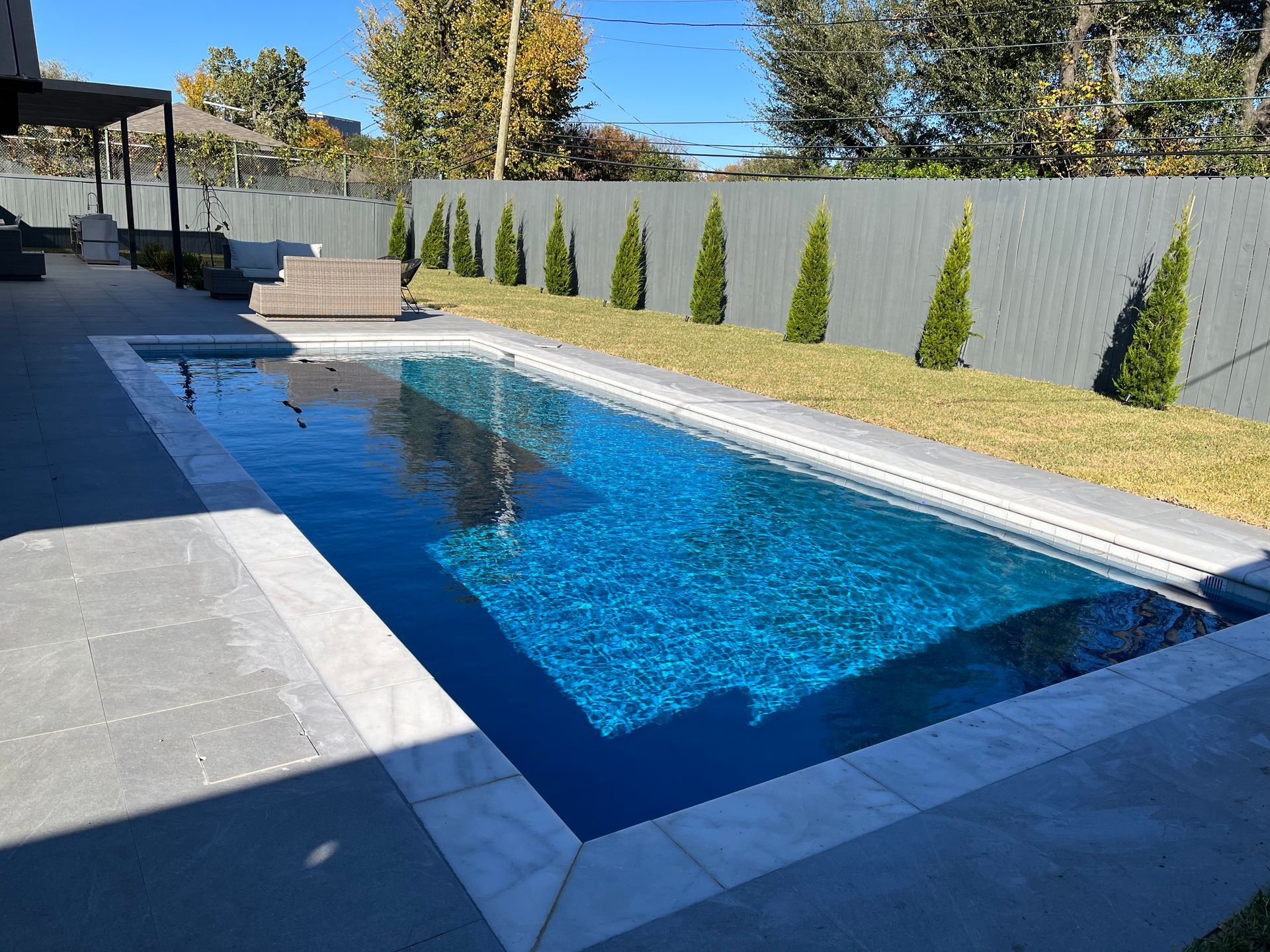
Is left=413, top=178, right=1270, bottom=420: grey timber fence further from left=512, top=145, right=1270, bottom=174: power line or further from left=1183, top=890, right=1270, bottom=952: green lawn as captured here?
left=1183, top=890, right=1270, bottom=952: green lawn

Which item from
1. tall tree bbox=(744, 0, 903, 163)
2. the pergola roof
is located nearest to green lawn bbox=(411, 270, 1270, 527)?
the pergola roof

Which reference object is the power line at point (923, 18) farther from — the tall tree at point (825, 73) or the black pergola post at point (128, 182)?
the black pergola post at point (128, 182)

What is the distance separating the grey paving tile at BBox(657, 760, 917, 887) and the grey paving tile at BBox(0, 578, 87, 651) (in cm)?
242

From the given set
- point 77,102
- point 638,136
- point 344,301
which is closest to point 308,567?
point 344,301

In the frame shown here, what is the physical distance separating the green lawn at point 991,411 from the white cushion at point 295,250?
15.8 ft

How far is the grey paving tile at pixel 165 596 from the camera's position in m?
3.73

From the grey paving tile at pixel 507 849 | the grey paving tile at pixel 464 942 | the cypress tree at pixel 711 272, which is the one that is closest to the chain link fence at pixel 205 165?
the cypress tree at pixel 711 272

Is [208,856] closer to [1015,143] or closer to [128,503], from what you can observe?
[128,503]

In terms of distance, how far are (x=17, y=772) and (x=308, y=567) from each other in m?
1.74

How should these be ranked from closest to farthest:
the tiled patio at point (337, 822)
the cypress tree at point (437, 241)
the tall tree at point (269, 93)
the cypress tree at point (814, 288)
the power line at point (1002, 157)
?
1. the tiled patio at point (337, 822)
2. the cypress tree at point (814, 288)
3. the power line at point (1002, 157)
4. the cypress tree at point (437, 241)
5. the tall tree at point (269, 93)

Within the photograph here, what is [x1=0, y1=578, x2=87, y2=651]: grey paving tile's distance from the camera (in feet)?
11.6

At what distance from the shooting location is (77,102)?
15164mm

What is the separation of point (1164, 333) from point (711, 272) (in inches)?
291

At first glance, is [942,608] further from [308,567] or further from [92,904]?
[92,904]
